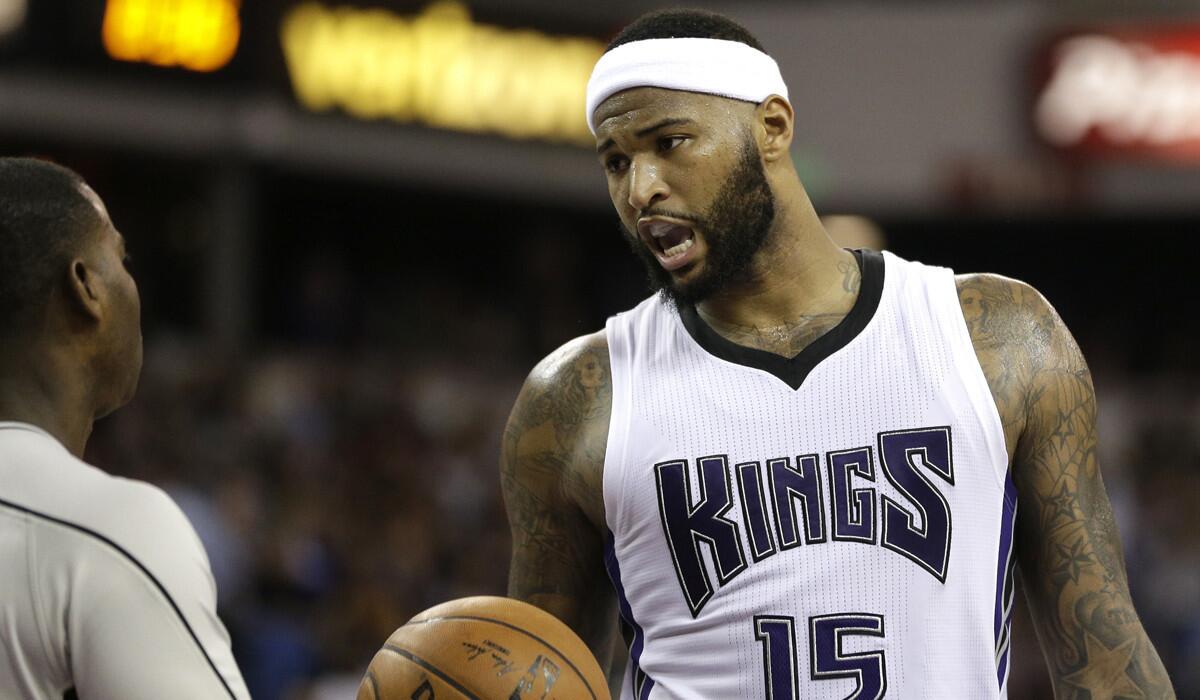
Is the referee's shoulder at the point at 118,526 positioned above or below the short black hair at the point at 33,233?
below

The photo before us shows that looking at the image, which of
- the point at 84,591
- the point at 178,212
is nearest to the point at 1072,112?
the point at 178,212

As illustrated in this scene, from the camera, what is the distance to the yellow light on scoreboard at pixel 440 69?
482 inches

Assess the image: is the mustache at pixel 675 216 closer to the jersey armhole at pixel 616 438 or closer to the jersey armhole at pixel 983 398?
the jersey armhole at pixel 616 438

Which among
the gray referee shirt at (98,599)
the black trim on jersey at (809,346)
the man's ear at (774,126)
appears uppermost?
the man's ear at (774,126)

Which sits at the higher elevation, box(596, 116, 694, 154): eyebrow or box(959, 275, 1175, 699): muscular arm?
box(596, 116, 694, 154): eyebrow

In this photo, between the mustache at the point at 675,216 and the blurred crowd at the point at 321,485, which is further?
the blurred crowd at the point at 321,485

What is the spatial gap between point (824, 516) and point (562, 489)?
582 mm

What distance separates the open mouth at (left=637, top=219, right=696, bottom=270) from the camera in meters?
3.32

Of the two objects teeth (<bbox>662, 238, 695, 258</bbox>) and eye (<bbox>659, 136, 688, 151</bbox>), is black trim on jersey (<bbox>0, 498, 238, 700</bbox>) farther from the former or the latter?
eye (<bbox>659, 136, 688, 151</bbox>)

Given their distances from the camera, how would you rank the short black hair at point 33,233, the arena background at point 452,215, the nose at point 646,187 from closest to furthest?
the short black hair at point 33,233 → the nose at point 646,187 → the arena background at point 452,215

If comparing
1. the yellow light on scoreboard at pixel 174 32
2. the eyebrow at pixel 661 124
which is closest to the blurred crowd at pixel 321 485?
the yellow light on scoreboard at pixel 174 32

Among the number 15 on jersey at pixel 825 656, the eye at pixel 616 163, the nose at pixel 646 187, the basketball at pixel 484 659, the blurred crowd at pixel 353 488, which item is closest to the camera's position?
the basketball at pixel 484 659

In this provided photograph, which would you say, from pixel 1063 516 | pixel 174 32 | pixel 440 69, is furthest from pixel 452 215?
pixel 1063 516

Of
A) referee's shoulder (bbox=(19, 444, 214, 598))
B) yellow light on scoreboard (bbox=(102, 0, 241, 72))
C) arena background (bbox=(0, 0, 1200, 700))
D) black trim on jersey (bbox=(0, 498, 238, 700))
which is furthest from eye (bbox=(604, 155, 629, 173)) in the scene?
yellow light on scoreboard (bbox=(102, 0, 241, 72))
